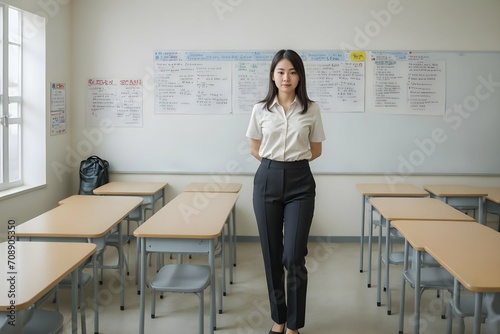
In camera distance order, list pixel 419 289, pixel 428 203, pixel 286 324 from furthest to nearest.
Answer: pixel 428 203
pixel 286 324
pixel 419 289

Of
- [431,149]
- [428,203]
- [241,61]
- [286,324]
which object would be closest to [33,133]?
[241,61]

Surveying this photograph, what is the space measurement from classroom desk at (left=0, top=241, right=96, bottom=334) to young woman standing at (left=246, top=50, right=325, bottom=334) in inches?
Result: 41.5

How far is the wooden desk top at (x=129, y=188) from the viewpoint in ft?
15.5

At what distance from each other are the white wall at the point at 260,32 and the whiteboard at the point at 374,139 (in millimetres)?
81

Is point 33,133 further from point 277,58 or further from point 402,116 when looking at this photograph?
point 402,116

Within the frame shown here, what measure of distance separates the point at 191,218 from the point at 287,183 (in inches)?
29.4

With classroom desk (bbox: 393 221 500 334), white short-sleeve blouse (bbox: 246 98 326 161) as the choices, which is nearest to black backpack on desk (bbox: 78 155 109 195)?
white short-sleeve blouse (bbox: 246 98 326 161)

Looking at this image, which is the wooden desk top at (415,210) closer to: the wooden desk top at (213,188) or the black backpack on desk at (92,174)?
the wooden desk top at (213,188)

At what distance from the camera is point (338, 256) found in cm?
517

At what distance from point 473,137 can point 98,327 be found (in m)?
4.27

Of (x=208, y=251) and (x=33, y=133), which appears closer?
(x=208, y=251)

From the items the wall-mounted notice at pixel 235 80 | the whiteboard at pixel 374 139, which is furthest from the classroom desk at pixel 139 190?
the wall-mounted notice at pixel 235 80

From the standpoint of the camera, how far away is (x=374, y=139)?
551 centimetres

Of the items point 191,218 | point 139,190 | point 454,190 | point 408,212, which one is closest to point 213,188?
point 139,190
